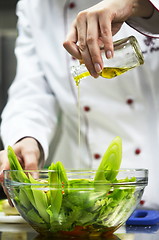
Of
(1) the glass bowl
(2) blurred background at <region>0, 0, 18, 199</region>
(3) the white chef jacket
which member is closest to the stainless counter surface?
(1) the glass bowl

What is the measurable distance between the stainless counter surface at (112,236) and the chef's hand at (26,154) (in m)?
0.15

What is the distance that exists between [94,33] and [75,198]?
1.14 ft

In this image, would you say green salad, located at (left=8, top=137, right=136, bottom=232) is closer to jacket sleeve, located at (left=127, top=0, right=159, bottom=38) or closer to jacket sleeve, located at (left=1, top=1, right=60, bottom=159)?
jacket sleeve, located at (left=127, top=0, right=159, bottom=38)

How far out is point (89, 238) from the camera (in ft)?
2.49

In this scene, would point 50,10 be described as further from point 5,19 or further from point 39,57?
point 5,19

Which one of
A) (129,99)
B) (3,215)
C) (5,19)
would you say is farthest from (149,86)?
(5,19)

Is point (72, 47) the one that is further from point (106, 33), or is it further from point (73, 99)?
point (73, 99)

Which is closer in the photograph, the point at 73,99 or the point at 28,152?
the point at 28,152

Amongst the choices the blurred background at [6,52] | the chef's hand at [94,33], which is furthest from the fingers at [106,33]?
the blurred background at [6,52]

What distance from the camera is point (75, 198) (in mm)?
712

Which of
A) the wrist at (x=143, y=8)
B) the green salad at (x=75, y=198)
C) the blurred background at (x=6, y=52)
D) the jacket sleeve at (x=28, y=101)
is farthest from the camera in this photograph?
the blurred background at (x=6, y=52)

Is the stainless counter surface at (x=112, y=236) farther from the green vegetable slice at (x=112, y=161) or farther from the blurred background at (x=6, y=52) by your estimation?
the blurred background at (x=6, y=52)

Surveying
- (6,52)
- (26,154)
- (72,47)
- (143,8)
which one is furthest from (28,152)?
(6,52)

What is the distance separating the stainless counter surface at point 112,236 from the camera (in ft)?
2.63
